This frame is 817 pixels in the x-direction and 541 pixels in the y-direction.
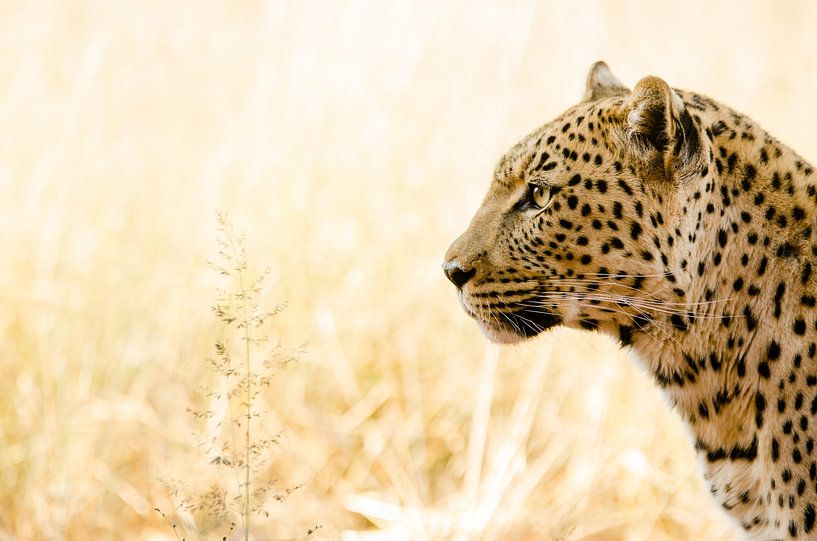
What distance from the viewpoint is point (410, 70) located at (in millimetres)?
7391

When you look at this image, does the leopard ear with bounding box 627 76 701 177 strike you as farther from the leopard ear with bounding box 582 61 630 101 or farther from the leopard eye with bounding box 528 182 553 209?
the leopard ear with bounding box 582 61 630 101

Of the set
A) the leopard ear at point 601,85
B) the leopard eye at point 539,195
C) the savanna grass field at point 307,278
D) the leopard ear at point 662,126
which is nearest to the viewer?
the leopard ear at point 662,126

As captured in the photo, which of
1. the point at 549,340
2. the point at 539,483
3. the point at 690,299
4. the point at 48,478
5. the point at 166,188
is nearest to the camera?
the point at 690,299

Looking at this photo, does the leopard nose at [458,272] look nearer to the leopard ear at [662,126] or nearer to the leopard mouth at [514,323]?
the leopard mouth at [514,323]

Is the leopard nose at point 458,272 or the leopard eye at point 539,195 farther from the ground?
the leopard eye at point 539,195

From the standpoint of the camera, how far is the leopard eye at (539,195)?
354 centimetres

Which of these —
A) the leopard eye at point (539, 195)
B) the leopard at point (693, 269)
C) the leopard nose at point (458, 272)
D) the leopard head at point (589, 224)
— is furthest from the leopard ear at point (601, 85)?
the leopard nose at point (458, 272)

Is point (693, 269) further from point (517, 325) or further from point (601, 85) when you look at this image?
point (601, 85)

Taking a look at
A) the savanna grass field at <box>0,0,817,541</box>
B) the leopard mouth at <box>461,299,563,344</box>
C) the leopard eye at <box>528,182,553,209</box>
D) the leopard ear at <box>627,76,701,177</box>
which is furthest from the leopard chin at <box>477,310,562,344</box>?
the savanna grass field at <box>0,0,817,541</box>

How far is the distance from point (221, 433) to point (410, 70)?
2.94 m

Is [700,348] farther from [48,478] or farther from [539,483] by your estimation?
[48,478]

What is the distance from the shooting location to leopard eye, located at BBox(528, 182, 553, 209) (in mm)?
3542

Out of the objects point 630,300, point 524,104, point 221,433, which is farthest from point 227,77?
point 630,300

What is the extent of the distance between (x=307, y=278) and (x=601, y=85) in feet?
8.96
